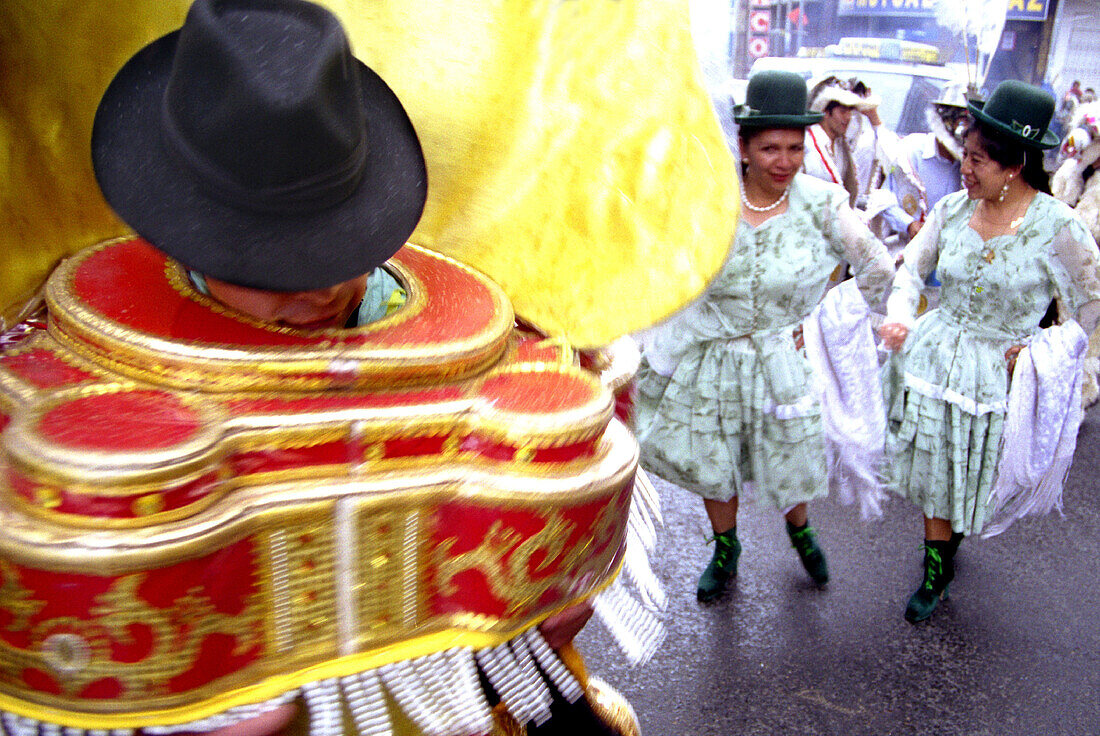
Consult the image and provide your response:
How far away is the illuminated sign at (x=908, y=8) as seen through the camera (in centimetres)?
1505

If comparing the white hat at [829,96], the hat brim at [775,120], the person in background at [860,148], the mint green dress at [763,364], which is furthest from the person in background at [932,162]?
the hat brim at [775,120]

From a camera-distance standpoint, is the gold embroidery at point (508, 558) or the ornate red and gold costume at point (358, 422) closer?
the ornate red and gold costume at point (358, 422)

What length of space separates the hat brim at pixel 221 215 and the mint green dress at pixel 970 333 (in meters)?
2.80

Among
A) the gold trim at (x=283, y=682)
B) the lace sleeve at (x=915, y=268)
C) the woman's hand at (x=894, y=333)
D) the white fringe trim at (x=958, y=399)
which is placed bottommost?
the white fringe trim at (x=958, y=399)

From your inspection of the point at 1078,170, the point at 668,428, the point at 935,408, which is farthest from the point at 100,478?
the point at 1078,170

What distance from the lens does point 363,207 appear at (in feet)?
3.64

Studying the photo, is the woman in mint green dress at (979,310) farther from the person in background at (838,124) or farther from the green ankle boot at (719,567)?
the person in background at (838,124)

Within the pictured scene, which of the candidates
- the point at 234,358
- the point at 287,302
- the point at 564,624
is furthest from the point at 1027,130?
the point at 234,358

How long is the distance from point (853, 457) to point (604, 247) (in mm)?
2516

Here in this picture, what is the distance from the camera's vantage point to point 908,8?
15297 mm

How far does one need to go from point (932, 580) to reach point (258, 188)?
3209mm

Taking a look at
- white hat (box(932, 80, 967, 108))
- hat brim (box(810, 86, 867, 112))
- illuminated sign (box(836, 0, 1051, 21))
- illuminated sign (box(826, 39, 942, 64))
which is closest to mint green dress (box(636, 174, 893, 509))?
hat brim (box(810, 86, 867, 112))

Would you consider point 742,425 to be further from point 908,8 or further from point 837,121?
point 908,8

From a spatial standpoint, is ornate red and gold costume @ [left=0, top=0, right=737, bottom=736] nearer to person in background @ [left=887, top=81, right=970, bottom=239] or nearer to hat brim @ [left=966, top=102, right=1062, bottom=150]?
hat brim @ [left=966, top=102, right=1062, bottom=150]
